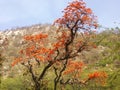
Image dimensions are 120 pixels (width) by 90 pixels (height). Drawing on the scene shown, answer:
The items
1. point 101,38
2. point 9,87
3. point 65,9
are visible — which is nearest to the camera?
point 101,38

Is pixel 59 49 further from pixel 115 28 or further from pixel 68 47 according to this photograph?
pixel 115 28

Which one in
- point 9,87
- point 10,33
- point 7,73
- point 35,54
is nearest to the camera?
point 35,54

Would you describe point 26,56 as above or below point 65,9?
below

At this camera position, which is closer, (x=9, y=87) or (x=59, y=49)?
(x=59, y=49)

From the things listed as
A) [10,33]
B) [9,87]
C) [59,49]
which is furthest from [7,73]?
[59,49]

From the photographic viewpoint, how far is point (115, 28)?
28.1 meters

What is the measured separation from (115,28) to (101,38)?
79.7 inches

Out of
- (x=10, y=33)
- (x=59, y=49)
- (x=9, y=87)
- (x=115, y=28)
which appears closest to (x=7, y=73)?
(x=9, y=87)

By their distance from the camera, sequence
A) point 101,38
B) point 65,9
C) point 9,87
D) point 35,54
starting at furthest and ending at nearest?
point 9,87
point 35,54
point 65,9
point 101,38

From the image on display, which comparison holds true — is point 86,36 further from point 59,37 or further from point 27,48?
point 27,48

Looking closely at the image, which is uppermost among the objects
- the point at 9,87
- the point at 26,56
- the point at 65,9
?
the point at 65,9

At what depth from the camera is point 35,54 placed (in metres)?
40.6

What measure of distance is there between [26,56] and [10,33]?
408 ft

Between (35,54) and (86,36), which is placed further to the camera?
(35,54)
